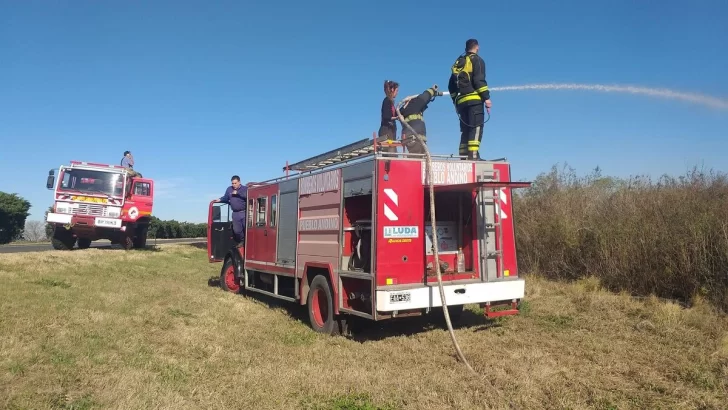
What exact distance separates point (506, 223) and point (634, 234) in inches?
123

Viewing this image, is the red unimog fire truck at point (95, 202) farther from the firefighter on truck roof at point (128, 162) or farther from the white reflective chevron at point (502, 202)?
the white reflective chevron at point (502, 202)

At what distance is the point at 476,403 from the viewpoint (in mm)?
4312

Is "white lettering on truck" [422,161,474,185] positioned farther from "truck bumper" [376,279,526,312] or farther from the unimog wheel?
the unimog wheel

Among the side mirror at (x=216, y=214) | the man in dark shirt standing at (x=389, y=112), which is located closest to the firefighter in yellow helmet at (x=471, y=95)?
the man in dark shirt standing at (x=389, y=112)

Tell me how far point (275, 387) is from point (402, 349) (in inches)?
74.6

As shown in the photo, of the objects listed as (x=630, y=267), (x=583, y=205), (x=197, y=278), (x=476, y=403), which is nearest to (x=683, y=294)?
(x=630, y=267)

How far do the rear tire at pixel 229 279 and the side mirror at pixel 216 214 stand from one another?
3.56 ft

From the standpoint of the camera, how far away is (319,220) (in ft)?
25.4

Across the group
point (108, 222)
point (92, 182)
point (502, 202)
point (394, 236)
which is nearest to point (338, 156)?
point (394, 236)

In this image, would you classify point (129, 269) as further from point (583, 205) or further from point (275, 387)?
point (583, 205)

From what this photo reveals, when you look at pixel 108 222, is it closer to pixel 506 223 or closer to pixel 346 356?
pixel 346 356

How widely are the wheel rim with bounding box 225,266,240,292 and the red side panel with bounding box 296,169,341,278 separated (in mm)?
3957

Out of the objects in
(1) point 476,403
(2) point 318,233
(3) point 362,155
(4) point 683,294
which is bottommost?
Answer: (1) point 476,403

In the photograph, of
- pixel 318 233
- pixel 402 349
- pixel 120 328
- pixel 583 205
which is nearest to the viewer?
pixel 402 349
